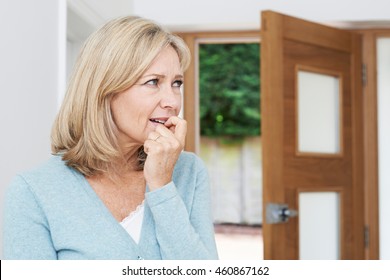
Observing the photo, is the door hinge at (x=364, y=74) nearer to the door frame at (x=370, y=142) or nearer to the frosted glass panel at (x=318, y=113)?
the door frame at (x=370, y=142)

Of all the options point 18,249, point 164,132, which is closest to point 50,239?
point 18,249

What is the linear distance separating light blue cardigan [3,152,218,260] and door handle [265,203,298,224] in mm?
1400

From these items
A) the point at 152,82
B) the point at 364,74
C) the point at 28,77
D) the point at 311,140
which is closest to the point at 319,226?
the point at 311,140

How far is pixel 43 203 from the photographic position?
121cm

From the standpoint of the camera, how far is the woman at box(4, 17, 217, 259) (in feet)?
3.94

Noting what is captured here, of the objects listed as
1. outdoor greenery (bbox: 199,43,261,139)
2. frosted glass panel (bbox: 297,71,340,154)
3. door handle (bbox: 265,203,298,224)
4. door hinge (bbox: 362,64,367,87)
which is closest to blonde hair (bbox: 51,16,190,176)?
door handle (bbox: 265,203,298,224)

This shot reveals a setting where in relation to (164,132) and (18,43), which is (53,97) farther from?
(164,132)

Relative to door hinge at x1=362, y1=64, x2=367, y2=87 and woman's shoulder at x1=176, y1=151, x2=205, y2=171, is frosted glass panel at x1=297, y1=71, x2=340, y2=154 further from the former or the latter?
woman's shoulder at x1=176, y1=151, x2=205, y2=171

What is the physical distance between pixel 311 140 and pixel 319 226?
40 centimetres

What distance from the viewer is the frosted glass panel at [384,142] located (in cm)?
348

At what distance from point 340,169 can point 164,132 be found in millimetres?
2040

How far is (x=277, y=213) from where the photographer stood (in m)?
2.71

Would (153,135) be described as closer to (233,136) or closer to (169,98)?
(169,98)

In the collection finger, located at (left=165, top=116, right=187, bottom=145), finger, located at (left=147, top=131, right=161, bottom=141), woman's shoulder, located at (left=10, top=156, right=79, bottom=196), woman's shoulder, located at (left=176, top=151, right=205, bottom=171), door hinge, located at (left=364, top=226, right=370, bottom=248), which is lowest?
door hinge, located at (left=364, top=226, right=370, bottom=248)
